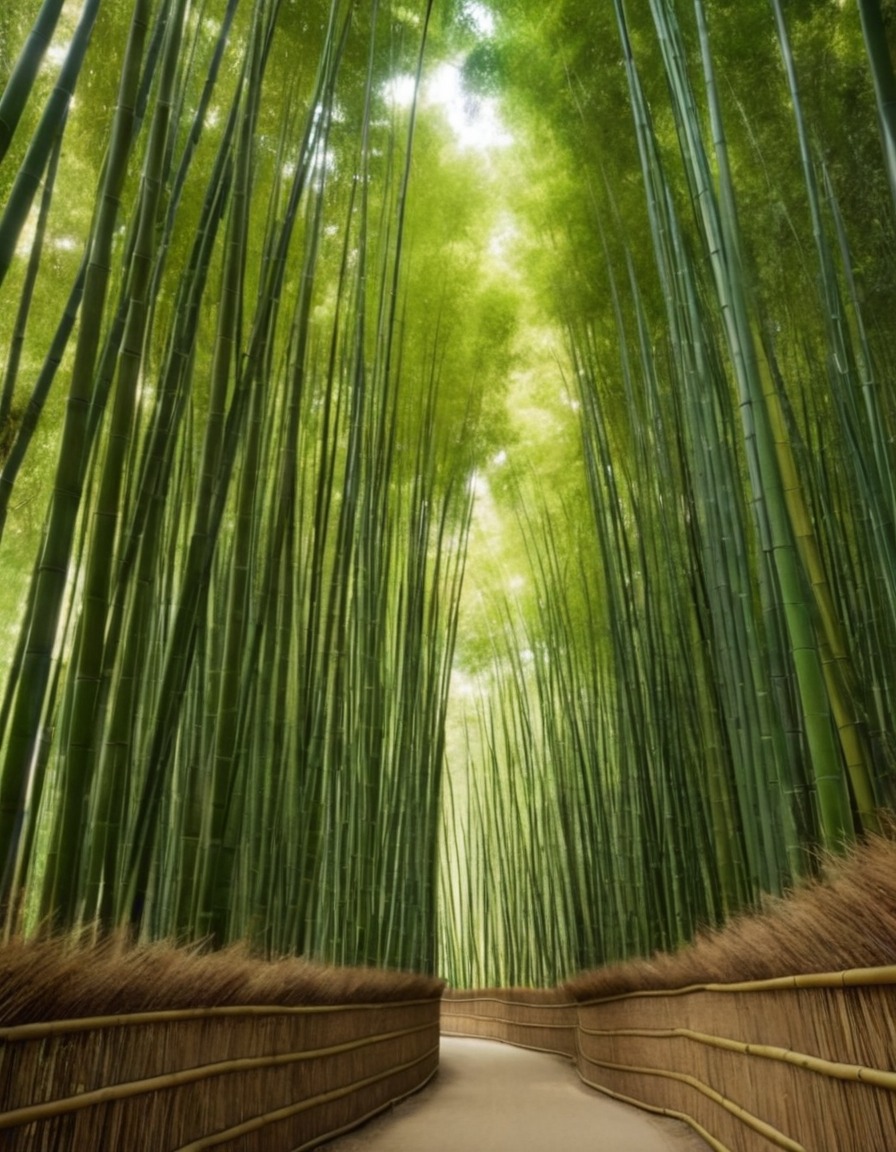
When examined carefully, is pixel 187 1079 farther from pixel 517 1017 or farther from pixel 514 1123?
pixel 517 1017

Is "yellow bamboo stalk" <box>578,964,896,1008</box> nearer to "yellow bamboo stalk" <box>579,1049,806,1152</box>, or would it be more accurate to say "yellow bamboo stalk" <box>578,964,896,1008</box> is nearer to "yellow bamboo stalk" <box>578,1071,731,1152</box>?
"yellow bamboo stalk" <box>579,1049,806,1152</box>

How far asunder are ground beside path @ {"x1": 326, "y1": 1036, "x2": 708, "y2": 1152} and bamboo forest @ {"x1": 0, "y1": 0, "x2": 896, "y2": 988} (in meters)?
0.64

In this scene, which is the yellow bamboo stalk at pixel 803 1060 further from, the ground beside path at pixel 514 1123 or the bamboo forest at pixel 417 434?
the bamboo forest at pixel 417 434

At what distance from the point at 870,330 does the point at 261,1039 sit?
3.54m

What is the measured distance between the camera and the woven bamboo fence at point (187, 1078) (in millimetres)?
1123

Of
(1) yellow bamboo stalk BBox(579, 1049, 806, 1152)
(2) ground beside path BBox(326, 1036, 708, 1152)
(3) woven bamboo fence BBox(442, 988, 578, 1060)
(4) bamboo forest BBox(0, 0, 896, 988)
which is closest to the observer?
(1) yellow bamboo stalk BBox(579, 1049, 806, 1152)

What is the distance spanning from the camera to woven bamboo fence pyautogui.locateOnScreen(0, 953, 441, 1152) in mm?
1123

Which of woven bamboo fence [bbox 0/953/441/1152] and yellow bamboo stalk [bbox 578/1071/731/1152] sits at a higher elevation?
woven bamboo fence [bbox 0/953/441/1152]

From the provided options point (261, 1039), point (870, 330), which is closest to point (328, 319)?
point (870, 330)

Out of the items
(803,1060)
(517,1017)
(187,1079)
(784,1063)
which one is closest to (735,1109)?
(784,1063)

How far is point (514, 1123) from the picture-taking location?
3.11 meters

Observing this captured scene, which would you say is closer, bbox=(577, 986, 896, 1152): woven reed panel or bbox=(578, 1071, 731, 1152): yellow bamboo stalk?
bbox=(577, 986, 896, 1152): woven reed panel

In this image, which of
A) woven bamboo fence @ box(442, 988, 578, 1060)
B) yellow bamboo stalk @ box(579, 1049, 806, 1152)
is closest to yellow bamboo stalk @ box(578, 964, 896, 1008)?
yellow bamboo stalk @ box(579, 1049, 806, 1152)

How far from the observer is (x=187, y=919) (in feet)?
7.38
